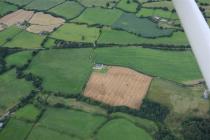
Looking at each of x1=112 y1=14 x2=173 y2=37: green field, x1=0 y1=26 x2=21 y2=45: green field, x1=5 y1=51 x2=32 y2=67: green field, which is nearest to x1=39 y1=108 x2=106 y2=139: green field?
x1=5 y1=51 x2=32 y2=67: green field

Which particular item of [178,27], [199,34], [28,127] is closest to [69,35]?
[178,27]

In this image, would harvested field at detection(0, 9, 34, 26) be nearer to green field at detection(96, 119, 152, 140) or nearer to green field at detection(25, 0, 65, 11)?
green field at detection(25, 0, 65, 11)

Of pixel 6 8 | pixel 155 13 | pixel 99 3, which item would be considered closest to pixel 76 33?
pixel 99 3

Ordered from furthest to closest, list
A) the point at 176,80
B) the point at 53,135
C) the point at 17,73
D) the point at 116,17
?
the point at 116,17 < the point at 17,73 < the point at 176,80 < the point at 53,135

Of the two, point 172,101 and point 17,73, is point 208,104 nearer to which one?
point 172,101

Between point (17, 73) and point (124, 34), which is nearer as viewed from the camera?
point (17, 73)
